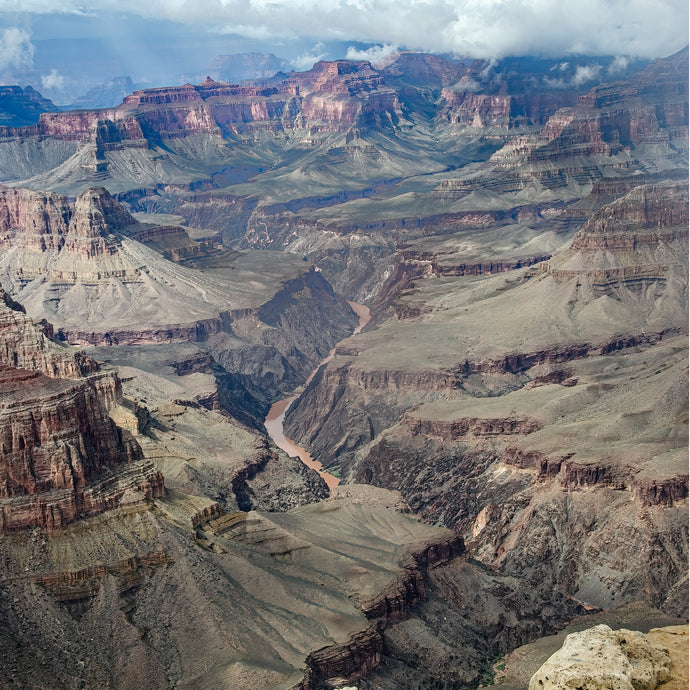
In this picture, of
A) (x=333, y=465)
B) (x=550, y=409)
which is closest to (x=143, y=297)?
(x=333, y=465)

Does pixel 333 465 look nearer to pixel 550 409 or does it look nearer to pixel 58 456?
pixel 550 409

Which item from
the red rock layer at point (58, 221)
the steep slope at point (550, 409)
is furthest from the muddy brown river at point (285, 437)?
the red rock layer at point (58, 221)

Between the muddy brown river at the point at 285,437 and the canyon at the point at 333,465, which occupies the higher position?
the canyon at the point at 333,465

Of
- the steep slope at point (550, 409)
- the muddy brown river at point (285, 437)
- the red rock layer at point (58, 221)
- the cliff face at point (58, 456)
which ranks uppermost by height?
the red rock layer at point (58, 221)

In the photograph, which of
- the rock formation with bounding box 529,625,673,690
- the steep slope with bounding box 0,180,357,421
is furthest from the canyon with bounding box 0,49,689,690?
the rock formation with bounding box 529,625,673,690

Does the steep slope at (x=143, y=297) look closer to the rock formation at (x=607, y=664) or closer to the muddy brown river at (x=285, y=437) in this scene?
the muddy brown river at (x=285, y=437)

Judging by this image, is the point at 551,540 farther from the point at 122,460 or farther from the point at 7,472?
the point at 7,472

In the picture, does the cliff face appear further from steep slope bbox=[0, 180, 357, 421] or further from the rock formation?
steep slope bbox=[0, 180, 357, 421]

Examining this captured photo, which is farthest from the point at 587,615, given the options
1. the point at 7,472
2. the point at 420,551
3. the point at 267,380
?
the point at 267,380
